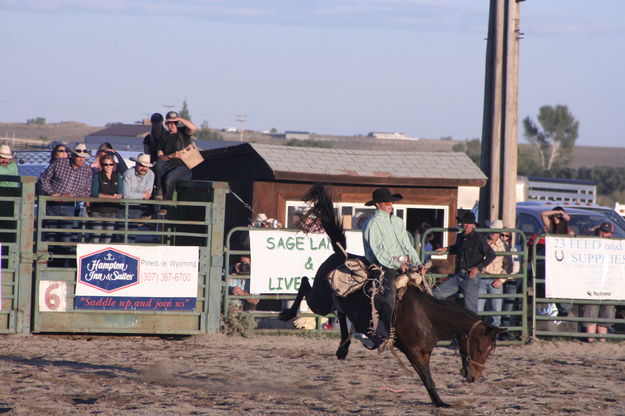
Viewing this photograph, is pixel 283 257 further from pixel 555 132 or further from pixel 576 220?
pixel 555 132

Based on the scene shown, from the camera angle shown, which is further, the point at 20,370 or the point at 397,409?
the point at 20,370

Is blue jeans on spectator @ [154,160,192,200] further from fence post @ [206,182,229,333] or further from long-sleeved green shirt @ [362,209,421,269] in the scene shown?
long-sleeved green shirt @ [362,209,421,269]

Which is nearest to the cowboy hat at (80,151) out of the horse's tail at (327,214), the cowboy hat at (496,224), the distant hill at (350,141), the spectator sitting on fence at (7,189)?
the spectator sitting on fence at (7,189)

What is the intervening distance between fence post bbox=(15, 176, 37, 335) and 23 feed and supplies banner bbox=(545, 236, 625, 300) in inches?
292

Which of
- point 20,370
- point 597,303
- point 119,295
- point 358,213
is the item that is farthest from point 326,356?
point 358,213

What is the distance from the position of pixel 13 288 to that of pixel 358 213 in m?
7.27

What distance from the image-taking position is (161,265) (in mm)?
12180

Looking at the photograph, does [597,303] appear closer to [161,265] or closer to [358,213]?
[358,213]

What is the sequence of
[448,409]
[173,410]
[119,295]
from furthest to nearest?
[119,295], [448,409], [173,410]

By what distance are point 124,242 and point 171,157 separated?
5.26 feet

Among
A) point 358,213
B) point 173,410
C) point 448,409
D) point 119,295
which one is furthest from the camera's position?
point 358,213

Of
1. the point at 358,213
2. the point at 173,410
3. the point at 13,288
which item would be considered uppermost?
the point at 358,213

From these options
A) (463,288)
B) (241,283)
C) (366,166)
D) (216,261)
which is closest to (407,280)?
(463,288)

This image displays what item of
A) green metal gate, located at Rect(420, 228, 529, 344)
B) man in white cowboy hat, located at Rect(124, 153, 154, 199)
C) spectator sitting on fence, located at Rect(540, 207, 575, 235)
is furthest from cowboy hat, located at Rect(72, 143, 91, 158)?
spectator sitting on fence, located at Rect(540, 207, 575, 235)
